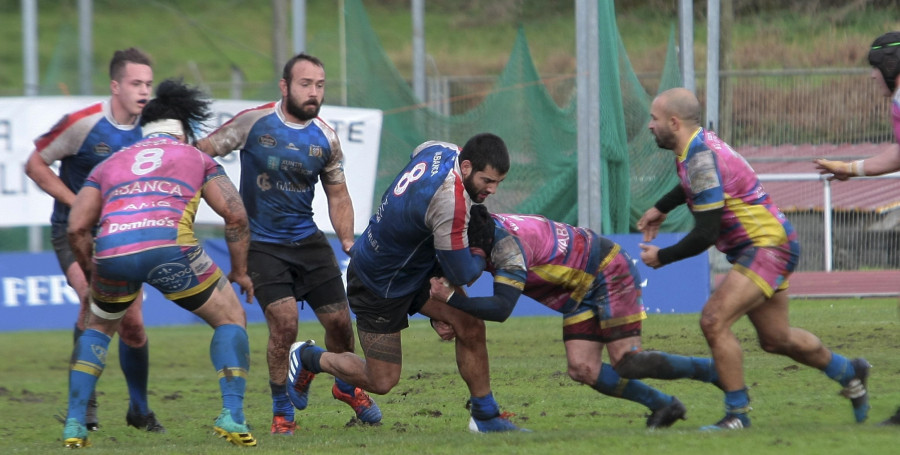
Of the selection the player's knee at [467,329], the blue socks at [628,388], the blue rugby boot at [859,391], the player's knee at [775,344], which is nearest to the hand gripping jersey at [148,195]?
the player's knee at [467,329]

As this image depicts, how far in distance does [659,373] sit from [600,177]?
7298 millimetres

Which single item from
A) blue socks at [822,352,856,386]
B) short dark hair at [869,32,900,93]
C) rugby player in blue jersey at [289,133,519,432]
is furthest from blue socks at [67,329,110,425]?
short dark hair at [869,32,900,93]

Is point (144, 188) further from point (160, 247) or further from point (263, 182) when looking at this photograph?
point (263, 182)

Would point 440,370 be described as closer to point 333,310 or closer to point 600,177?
point 333,310

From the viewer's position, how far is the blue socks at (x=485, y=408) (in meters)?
7.24

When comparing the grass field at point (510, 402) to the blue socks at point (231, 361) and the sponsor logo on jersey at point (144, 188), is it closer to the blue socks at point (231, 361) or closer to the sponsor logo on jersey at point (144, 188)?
the blue socks at point (231, 361)

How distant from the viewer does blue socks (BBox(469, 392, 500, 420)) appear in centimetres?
724

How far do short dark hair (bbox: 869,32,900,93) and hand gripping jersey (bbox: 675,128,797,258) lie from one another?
957 mm

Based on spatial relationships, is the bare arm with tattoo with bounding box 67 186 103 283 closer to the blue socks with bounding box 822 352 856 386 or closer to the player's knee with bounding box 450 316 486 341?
the player's knee with bounding box 450 316 486 341

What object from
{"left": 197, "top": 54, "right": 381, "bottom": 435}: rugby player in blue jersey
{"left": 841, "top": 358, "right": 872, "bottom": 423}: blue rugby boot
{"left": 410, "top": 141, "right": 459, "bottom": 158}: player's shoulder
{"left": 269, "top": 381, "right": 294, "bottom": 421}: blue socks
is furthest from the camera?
{"left": 197, "top": 54, "right": 381, "bottom": 435}: rugby player in blue jersey

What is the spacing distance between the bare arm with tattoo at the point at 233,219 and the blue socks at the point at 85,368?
0.84 metres

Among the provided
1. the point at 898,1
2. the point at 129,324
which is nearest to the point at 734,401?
the point at 129,324

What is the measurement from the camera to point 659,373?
22.9 ft

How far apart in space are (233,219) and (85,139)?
6.14 ft
